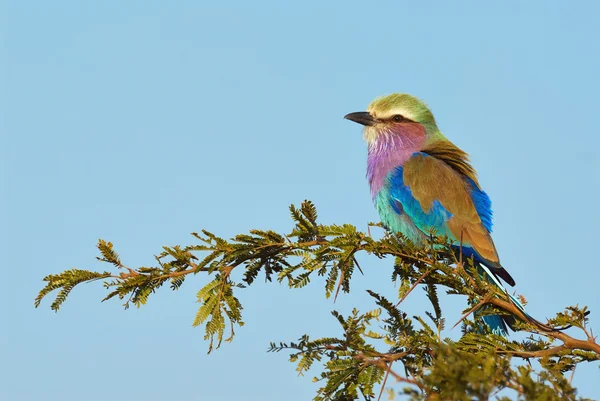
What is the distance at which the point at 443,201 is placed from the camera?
634 centimetres

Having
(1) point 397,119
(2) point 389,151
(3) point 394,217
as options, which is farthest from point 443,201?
(1) point 397,119

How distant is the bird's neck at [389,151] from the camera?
6941 mm

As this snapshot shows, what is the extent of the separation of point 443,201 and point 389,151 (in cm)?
104

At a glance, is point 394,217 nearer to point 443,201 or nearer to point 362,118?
point 443,201

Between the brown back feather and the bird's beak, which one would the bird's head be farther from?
the brown back feather

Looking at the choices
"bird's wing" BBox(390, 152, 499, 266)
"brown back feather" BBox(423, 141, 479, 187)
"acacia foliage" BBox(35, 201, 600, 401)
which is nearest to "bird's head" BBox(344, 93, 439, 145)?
"brown back feather" BBox(423, 141, 479, 187)

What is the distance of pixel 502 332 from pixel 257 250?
1.86 m

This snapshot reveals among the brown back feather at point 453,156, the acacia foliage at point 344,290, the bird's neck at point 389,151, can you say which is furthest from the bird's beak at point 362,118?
the acacia foliage at point 344,290

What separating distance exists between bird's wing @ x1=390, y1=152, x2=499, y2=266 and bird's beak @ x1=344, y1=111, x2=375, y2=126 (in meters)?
1.35

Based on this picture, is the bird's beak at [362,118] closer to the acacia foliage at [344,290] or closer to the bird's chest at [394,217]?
the bird's chest at [394,217]

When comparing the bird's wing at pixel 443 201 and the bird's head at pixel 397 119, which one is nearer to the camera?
the bird's wing at pixel 443 201

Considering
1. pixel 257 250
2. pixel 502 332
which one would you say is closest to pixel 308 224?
pixel 257 250

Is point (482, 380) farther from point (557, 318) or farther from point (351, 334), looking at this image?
point (557, 318)

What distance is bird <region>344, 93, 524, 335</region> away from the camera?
6016mm
